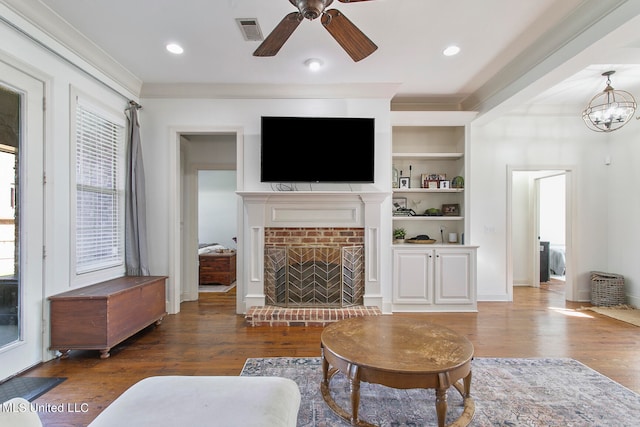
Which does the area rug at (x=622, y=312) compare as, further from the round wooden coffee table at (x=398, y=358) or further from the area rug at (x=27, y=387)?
the area rug at (x=27, y=387)

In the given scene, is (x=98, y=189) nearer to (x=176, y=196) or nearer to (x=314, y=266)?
(x=176, y=196)

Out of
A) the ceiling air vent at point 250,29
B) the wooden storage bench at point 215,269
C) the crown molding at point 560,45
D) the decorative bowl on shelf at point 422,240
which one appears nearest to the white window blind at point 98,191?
the ceiling air vent at point 250,29

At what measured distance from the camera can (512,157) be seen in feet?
14.7

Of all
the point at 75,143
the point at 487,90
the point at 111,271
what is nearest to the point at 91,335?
the point at 111,271

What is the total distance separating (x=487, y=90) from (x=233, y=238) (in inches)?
252

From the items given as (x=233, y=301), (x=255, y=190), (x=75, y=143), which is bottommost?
(x=233, y=301)

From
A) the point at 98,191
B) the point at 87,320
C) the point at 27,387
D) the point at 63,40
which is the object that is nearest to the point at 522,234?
the point at 87,320

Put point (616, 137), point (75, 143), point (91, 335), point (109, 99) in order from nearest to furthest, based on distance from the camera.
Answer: point (91, 335) < point (75, 143) < point (109, 99) < point (616, 137)

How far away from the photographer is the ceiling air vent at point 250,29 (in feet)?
8.11

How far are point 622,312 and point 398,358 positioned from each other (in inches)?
165

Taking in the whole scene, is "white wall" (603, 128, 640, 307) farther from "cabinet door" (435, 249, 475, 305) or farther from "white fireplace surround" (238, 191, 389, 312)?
"white fireplace surround" (238, 191, 389, 312)

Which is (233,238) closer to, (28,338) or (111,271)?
(111,271)

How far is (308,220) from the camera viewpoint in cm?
370

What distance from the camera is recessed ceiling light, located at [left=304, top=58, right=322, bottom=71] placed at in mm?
3122
